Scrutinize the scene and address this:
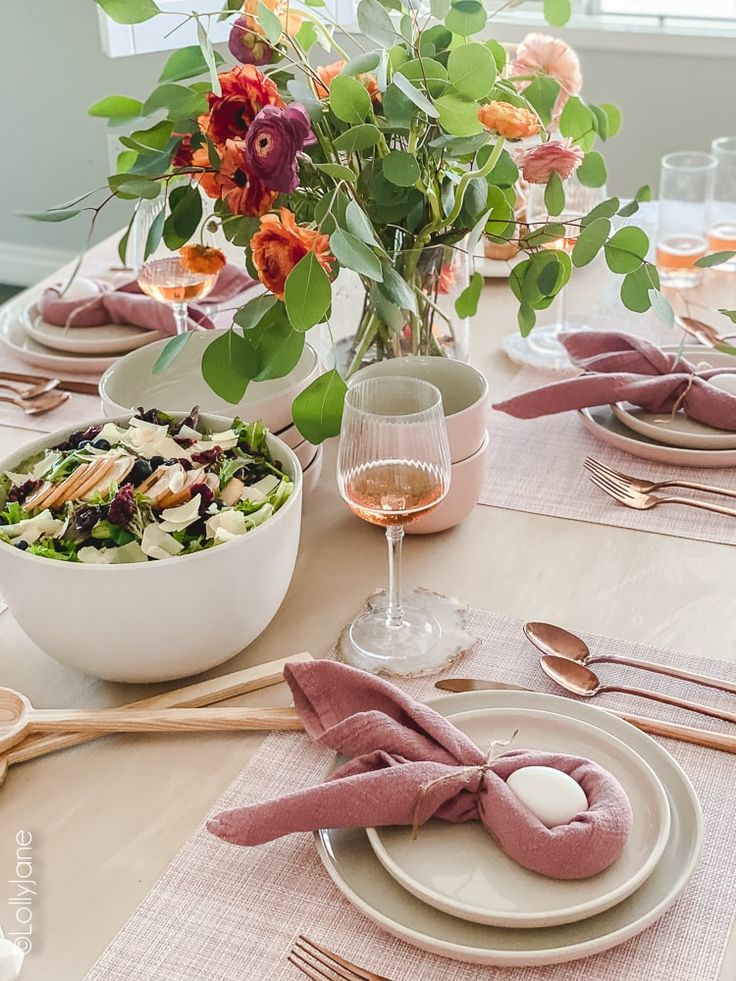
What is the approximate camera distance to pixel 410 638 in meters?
1.00

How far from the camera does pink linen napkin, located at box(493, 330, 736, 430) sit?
4.27 ft

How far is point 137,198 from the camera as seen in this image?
44.1 inches

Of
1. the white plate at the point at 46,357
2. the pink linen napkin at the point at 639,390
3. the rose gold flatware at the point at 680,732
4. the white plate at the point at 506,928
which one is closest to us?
the white plate at the point at 506,928

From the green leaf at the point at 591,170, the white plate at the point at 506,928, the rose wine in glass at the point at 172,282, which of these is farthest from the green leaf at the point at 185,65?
the white plate at the point at 506,928

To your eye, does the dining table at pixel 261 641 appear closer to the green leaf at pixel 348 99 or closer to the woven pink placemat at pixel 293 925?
the woven pink placemat at pixel 293 925

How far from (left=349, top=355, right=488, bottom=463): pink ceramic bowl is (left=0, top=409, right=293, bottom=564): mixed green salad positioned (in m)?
0.16

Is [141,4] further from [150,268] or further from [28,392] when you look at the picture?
[28,392]

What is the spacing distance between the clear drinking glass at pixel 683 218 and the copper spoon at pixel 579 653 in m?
0.91

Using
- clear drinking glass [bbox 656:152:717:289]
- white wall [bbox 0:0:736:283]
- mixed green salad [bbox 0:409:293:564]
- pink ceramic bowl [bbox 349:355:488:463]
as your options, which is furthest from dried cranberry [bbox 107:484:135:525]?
white wall [bbox 0:0:736:283]

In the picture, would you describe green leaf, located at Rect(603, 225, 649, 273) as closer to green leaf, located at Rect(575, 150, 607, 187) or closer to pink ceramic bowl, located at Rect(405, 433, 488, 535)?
pink ceramic bowl, located at Rect(405, 433, 488, 535)

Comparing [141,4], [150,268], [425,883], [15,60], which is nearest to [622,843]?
[425,883]

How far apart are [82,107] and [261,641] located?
292 cm

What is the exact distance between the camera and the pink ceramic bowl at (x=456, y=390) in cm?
111

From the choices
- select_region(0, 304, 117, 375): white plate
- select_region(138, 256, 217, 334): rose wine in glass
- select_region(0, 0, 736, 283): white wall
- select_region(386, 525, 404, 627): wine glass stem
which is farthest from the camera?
select_region(0, 0, 736, 283): white wall
